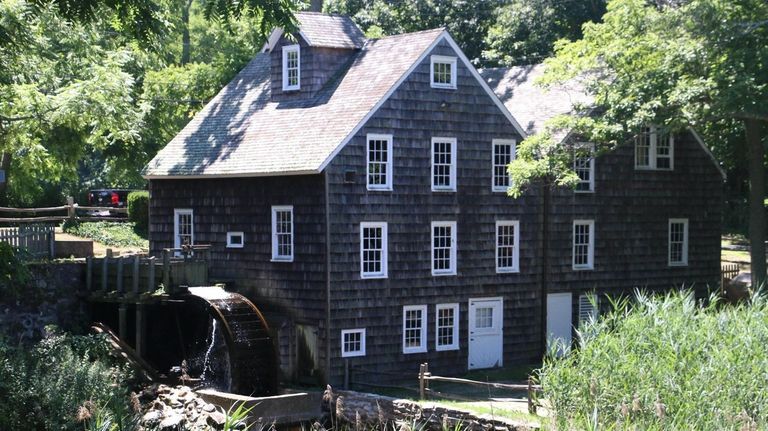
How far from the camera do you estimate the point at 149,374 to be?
2752cm

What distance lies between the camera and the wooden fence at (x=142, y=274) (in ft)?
94.0

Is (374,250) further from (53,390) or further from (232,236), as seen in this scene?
(53,390)

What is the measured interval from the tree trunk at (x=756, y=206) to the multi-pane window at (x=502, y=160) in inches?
265

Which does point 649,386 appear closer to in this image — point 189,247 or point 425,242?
point 425,242

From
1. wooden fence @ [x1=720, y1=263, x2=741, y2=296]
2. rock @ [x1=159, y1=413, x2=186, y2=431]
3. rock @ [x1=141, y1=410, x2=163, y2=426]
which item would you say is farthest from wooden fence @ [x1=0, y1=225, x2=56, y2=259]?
wooden fence @ [x1=720, y1=263, x2=741, y2=296]

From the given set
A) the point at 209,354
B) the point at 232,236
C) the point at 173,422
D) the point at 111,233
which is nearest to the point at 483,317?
the point at 232,236

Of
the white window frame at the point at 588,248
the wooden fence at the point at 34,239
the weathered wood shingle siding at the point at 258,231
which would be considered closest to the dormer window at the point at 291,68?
the weathered wood shingle siding at the point at 258,231

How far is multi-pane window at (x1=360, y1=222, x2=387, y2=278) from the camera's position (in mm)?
28438

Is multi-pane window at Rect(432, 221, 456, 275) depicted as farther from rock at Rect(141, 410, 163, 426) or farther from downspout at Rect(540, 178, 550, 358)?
rock at Rect(141, 410, 163, 426)

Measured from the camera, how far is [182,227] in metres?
31.6

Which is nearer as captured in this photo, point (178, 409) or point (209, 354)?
point (178, 409)

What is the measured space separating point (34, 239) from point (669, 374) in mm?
17800

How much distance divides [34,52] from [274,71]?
246 inches

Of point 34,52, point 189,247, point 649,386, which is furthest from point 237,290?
point 649,386
